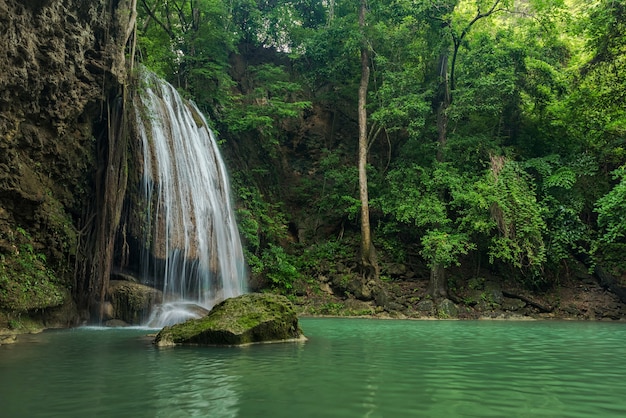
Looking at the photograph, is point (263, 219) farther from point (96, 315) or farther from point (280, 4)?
point (280, 4)

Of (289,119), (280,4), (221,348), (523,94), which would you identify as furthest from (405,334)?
(280,4)

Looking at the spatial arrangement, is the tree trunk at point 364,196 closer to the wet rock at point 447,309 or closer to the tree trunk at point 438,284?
the tree trunk at point 438,284

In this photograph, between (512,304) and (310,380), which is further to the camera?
(512,304)

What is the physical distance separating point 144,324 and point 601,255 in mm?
16778

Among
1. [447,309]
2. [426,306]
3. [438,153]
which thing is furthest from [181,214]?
[438,153]

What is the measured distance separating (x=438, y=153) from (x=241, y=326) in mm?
14097

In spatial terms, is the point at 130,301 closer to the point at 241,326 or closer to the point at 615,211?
the point at 241,326

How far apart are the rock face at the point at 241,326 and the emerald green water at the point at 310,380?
0.39 m

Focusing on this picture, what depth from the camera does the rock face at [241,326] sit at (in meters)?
7.15

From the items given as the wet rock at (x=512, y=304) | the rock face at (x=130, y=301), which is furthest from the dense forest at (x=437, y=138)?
the rock face at (x=130, y=301)

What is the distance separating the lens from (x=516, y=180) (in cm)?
1673

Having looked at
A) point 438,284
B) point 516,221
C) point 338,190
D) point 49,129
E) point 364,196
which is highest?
point 338,190

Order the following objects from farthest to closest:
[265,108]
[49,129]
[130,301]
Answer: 1. [265,108]
2. [130,301]
3. [49,129]

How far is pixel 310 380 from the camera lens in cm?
454
